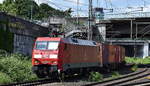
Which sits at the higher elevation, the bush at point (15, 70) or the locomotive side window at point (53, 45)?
the locomotive side window at point (53, 45)

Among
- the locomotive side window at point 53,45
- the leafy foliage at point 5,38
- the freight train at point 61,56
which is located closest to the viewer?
the freight train at point 61,56

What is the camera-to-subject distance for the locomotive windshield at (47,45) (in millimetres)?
22891

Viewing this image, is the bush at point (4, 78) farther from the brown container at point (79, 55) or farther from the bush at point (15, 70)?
the brown container at point (79, 55)

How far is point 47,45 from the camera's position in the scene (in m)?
23.1

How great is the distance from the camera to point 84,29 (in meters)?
58.2

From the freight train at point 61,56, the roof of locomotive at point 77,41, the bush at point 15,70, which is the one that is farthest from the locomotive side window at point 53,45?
the bush at point 15,70

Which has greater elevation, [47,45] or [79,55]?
[47,45]

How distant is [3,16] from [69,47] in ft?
40.5

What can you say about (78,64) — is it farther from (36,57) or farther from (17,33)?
(17,33)

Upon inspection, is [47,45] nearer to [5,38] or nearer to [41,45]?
[41,45]

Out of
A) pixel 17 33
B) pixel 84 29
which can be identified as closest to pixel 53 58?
pixel 17 33

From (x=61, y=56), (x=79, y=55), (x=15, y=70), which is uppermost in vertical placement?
(x=61, y=56)

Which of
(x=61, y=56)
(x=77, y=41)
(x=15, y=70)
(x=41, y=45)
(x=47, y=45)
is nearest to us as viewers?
(x=61, y=56)

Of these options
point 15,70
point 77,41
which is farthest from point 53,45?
point 77,41
